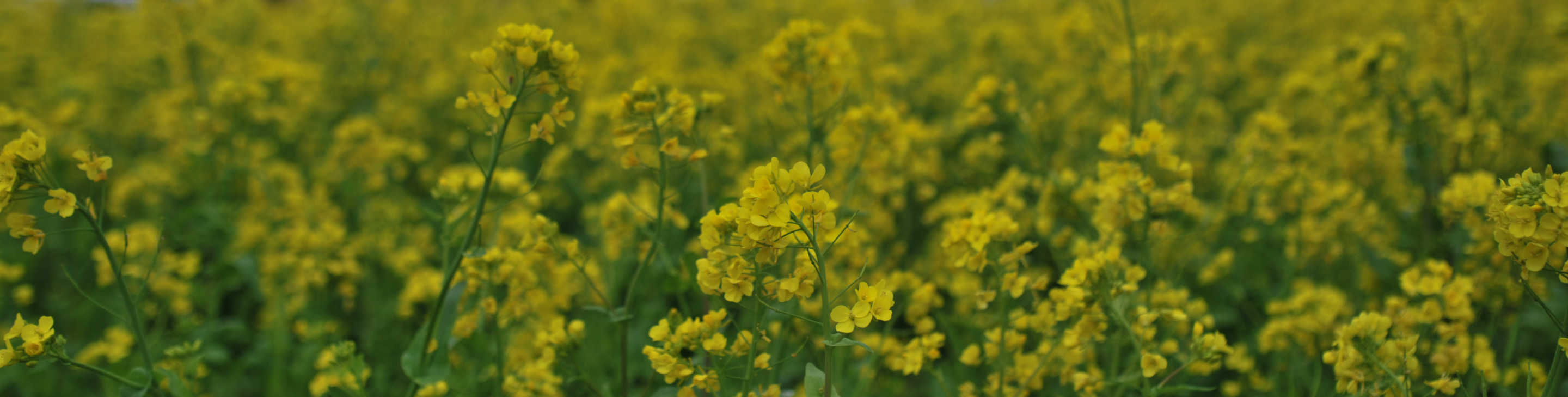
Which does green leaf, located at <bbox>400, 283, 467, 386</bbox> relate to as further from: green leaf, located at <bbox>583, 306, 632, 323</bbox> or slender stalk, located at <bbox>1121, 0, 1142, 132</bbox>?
slender stalk, located at <bbox>1121, 0, 1142, 132</bbox>

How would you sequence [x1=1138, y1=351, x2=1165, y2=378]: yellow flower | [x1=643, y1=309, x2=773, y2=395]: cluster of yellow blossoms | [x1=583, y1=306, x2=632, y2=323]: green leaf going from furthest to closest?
[x1=583, y1=306, x2=632, y2=323]: green leaf
[x1=1138, y1=351, x2=1165, y2=378]: yellow flower
[x1=643, y1=309, x2=773, y2=395]: cluster of yellow blossoms

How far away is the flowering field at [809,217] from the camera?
6.34 feet

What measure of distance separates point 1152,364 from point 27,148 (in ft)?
7.46

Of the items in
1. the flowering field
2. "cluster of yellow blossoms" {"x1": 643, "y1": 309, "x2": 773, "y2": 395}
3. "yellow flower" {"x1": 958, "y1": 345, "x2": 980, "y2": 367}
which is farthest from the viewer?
"yellow flower" {"x1": 958, "y1": 345, "x2": 980, "y2": 367}

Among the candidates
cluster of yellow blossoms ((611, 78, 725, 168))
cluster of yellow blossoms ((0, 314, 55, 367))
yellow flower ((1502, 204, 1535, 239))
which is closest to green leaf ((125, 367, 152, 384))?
cluster of yellow blossoms ((0, 314, 55, 367))

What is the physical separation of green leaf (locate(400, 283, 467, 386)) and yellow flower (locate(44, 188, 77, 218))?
70cm

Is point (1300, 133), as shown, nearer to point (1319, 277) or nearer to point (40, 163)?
point (1319, 277)

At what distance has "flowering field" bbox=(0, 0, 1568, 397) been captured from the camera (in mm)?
1933

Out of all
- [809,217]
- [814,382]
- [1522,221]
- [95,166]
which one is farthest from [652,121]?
[1522,221]

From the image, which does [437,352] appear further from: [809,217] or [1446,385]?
[1446,385]

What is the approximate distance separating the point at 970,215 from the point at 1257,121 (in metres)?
1.31

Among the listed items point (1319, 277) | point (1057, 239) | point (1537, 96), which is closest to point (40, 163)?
point (1057, 239)

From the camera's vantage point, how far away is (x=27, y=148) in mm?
1724

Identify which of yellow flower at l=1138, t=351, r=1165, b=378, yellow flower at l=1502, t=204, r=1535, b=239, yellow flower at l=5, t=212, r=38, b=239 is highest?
yellow flower at l=5, t=212, r=38, b=239
